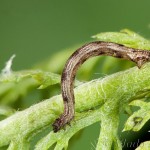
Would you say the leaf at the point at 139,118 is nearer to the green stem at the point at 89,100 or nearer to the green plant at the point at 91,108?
the green plant at the point at 91,108

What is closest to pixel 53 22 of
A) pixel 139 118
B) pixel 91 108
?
pixel 91 108

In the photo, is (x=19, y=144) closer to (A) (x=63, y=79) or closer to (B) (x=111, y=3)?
(A) (x=63, y=79)

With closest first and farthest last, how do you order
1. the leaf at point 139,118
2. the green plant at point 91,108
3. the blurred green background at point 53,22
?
the leaf at point 139,118
the green plant at point 91,108
the blurred green background at point 53,22

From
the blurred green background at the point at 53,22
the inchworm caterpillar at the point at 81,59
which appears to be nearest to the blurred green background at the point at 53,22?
the blurred green background at the point at 53,22

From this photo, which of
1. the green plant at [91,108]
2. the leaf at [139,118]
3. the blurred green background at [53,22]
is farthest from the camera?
the blurred green background at [53,22]

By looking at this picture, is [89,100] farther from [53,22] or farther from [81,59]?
[53,22]

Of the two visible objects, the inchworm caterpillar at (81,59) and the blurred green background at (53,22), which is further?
the blurred green background at (53,22)

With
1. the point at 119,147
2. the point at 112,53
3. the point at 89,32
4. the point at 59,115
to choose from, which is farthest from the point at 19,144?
the point at 89,32
